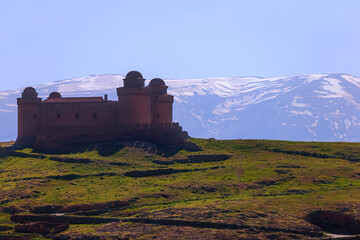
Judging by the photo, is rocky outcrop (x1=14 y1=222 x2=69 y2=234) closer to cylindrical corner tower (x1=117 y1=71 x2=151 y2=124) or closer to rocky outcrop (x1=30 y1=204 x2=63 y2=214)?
rocky outcrop (x1=30 y1=204 x2=63 y2=214)

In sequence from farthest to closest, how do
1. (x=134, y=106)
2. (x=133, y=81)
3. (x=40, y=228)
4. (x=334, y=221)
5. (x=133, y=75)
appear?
(x=133, y=75)
(x=133, y=81)
(x=134, y=106)
(x=334, y=221)
(x=40, y=228)

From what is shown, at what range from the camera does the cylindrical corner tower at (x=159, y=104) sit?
378 ft

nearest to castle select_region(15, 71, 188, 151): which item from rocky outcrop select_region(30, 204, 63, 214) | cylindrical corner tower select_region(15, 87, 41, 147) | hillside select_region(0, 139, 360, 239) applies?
cylindrical corner tower select_region(15, 87, 41, 147)

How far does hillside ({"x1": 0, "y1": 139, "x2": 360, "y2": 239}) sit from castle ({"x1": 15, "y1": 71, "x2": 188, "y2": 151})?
3138mm

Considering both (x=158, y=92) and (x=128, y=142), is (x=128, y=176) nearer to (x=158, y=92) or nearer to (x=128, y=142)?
(x=128, y=142)

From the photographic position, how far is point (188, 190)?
274 feet

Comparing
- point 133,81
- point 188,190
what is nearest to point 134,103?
point 133,81

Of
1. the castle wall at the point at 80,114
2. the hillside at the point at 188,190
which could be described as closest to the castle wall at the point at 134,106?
the castle wall at the point at 80,114

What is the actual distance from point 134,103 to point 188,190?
101ft

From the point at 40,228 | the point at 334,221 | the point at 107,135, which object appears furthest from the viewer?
the point at 107,135

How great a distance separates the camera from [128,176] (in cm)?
9300

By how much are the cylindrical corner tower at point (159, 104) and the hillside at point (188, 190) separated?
8.98 meters

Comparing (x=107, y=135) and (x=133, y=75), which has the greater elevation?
(x=133, y=75)

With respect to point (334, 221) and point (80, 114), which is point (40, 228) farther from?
point (80, 114)
